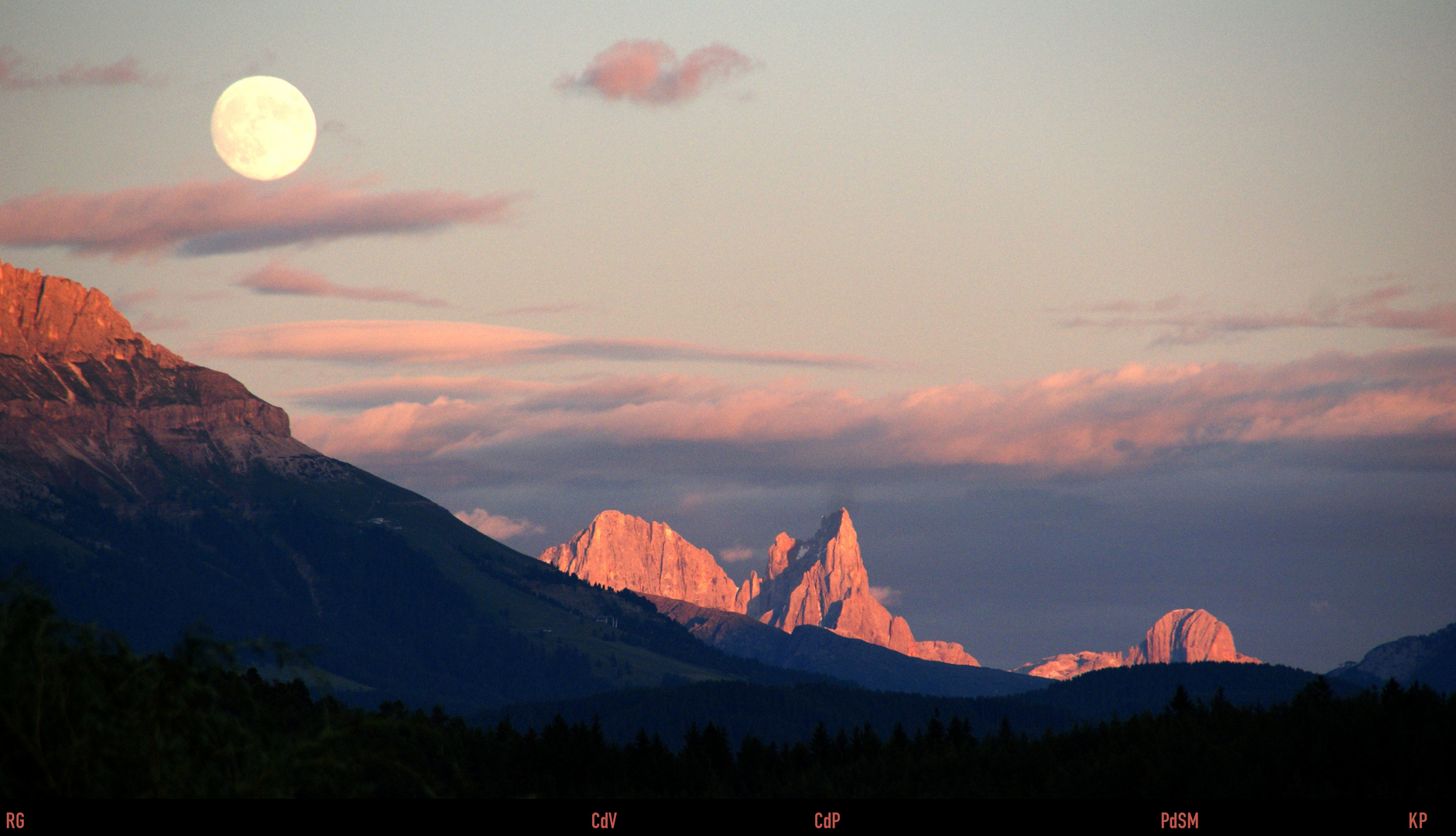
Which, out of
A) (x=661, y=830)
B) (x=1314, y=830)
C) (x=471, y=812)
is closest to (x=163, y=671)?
(x=471, y=812)

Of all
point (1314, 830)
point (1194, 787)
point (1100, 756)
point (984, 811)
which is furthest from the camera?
point (1100, 756)

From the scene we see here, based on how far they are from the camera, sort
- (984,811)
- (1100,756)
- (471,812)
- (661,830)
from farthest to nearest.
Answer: (1100,756), (984,811), (661,830), (471,812)

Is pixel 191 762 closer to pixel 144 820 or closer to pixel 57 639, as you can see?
pixel 144 820

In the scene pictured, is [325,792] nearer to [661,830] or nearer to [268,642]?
[268,642]

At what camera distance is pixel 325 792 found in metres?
24.4

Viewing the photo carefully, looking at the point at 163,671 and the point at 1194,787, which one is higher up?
the point at 163,671

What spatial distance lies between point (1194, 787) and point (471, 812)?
94.6 m

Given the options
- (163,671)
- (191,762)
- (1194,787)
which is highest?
(163,671)

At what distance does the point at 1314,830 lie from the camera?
5481 cm

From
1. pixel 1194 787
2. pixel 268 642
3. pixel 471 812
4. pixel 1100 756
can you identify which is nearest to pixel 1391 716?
pixel 1194 787

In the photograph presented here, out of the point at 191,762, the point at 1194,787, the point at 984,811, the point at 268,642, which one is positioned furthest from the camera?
the point at 1194,787

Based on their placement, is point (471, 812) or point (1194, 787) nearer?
point (471, 812)

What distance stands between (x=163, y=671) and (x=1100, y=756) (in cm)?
12482

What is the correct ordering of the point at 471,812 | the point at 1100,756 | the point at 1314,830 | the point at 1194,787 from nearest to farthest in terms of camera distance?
1. the point at 471,812
2. the point at 1314,830
3. the point at 1194,787
4. the point at 1100,756
